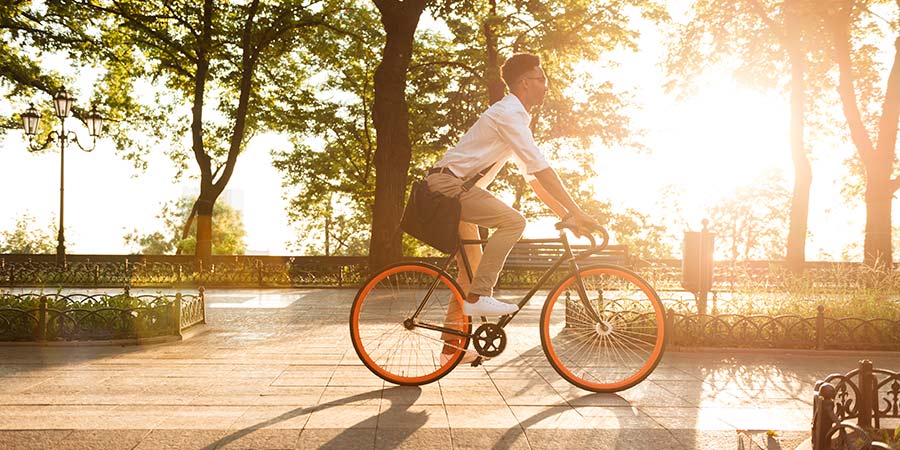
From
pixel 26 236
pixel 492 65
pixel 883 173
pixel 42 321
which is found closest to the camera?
pixel 42 321

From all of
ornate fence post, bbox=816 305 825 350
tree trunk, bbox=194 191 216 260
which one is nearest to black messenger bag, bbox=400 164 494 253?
ornate fence post, bbox=816 305 825 350

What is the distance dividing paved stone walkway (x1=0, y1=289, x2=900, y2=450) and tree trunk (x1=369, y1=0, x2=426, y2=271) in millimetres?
10905

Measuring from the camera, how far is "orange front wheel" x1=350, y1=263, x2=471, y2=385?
5.39 meters

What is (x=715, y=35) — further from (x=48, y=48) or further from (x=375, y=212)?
(x=48, y=48)

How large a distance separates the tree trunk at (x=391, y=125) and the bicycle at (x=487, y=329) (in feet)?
43.0

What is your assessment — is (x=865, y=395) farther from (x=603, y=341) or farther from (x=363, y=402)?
(x=363, y=402)

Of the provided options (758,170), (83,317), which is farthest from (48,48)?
(758,170)

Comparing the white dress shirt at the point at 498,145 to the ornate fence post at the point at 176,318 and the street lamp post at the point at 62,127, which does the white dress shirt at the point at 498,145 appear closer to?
the ornate fence post at the point at 176,318

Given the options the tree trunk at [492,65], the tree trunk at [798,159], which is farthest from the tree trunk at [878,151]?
the tree trunk at [492,65]

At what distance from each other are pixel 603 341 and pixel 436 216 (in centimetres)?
142

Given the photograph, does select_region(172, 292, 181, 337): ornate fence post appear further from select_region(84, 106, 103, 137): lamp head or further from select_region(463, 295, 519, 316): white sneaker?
select_region(84, 106, 103, 137): lamp head

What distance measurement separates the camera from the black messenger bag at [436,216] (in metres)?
5.16

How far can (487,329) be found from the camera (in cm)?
517

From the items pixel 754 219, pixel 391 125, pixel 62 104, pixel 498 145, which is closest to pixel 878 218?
pixel 391 125
